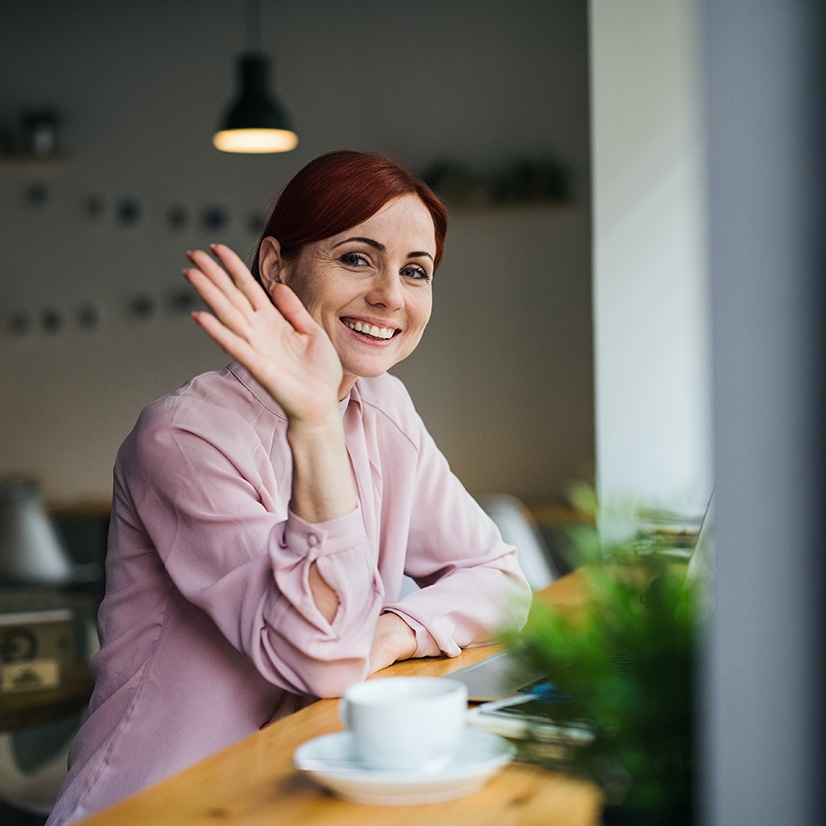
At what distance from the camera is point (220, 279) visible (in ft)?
3.67

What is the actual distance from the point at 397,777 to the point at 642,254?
9.60 ft

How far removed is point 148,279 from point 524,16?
2301 millimetres

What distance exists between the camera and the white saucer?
72 centimetres

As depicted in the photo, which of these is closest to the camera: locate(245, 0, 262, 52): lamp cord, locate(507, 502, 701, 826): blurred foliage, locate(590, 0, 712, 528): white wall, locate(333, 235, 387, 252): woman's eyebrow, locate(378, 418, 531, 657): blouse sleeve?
locate(507, 502, 701, 826): blurred foliage

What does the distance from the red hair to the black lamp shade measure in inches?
117

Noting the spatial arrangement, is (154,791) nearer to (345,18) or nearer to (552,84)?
(552,84)

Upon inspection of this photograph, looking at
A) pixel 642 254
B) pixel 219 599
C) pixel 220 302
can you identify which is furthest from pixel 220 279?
pixel 642 254

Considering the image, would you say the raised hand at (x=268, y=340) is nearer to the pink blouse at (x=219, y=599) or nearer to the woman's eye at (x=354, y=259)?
the pink blouse at (x=219, y=599)

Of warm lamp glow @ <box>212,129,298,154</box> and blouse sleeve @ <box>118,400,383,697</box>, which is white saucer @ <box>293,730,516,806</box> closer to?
blouse sleeve @ <box>118,400,383,697</box>

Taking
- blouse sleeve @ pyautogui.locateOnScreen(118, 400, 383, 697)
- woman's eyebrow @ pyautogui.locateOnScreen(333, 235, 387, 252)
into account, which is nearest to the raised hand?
blouse sleeve @ pyautogui.locateOnScreen(118, 400, 383, 697)

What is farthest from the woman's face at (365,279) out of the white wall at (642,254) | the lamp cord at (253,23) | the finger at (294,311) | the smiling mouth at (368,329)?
the lamp cord at (253,23)

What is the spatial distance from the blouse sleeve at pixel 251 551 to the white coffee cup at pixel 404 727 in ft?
1.12

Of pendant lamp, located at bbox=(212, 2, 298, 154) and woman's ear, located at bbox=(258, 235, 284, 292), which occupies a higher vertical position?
pendant lamp, located at bbox=(212, 2, 298, 154)

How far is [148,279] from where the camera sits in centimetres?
555
